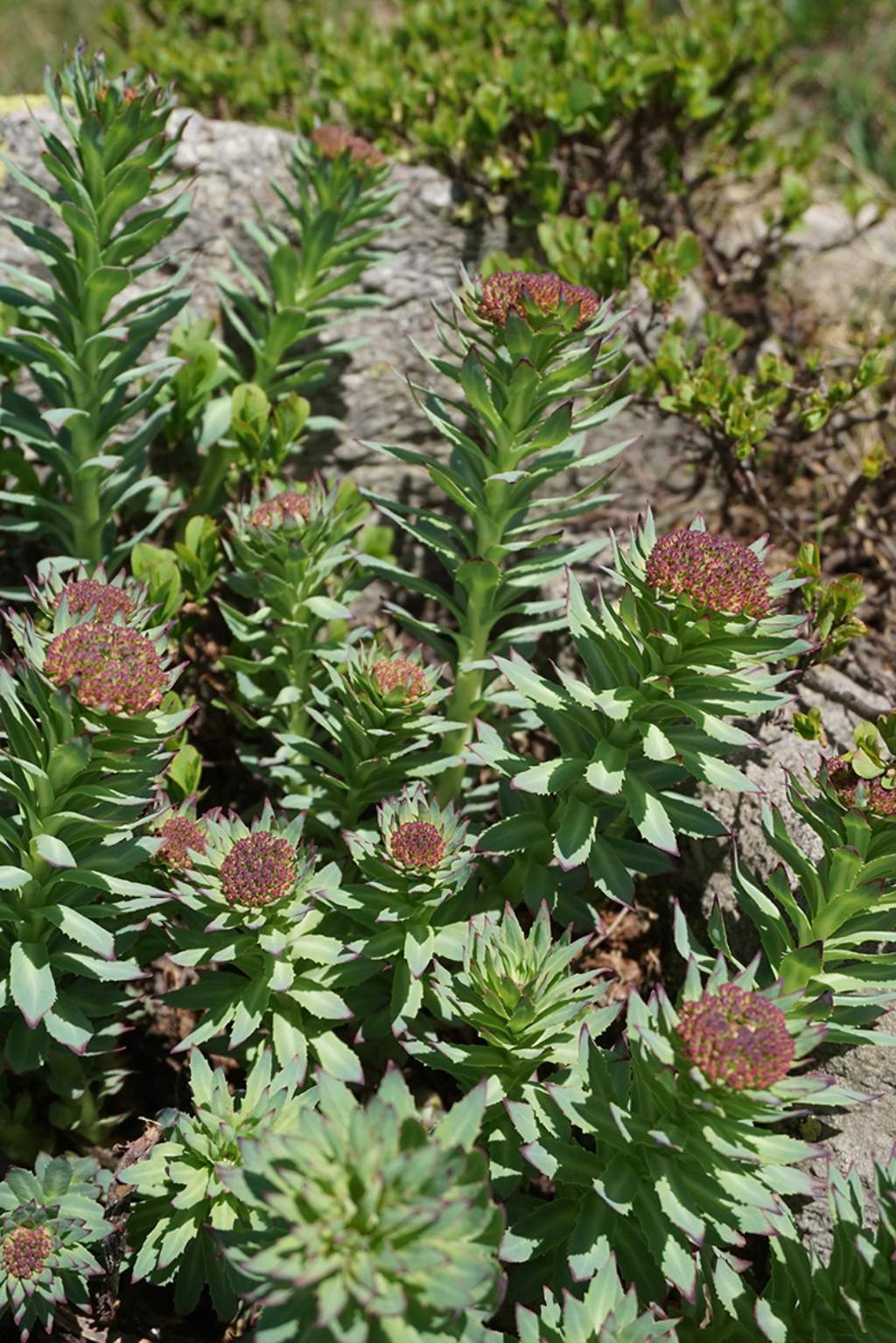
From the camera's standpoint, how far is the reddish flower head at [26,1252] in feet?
7.80

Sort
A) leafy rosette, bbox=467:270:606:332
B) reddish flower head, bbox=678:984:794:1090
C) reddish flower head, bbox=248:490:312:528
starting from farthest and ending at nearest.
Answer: reddish flower head, bbox=248:490:312:528 < leafy rosette, bbox=467:270:606:332 < reddish flower head, bbox=678:984:794:1090

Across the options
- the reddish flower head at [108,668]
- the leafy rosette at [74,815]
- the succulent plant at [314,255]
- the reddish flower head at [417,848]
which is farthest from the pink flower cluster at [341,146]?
the reddish flower head at [417,848]

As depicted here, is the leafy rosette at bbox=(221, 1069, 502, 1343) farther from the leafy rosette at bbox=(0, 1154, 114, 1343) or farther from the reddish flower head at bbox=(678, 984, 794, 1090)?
the leafy rosette at bbox=(0, 1154, 114, 1343)

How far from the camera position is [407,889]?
2.69m

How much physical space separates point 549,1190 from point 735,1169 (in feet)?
3.47

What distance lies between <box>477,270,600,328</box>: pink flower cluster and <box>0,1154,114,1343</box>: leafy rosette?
2.33 m

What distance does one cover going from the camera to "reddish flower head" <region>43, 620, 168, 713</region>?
228 centimetres

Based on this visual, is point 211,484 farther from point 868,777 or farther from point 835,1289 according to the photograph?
point 835,1289

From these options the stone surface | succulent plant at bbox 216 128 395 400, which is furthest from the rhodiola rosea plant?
the stone surface

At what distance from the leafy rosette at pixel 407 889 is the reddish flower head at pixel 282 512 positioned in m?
0.83

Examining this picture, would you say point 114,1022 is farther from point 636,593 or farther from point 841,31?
point 841,31

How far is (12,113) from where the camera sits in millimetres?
4062

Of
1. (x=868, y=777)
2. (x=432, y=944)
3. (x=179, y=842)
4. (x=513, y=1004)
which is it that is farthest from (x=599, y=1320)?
(x=179, y=842)

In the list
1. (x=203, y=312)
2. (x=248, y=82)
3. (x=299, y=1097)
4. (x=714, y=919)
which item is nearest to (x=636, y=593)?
(x=714, y=919)
